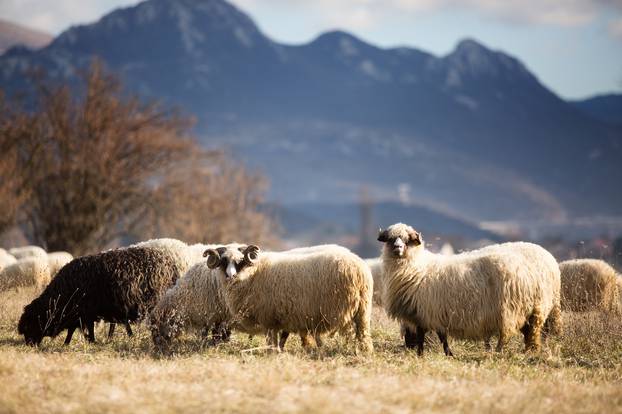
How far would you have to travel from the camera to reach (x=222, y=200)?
46594 millimetres

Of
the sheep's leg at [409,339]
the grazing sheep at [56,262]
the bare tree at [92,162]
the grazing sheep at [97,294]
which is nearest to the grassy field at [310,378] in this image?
the sheep's leg at [409,339]

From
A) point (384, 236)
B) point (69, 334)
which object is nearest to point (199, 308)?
point (69, 334)

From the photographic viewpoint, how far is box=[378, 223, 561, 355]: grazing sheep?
11.2 metres

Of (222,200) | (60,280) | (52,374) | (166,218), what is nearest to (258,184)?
(222,200)

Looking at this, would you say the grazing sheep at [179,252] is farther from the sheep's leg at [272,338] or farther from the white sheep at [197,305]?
the sheep's leg at [272,338]

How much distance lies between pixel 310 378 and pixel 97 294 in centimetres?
549

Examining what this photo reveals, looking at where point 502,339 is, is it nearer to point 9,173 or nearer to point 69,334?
point 69,334

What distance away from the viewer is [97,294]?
42.1ft

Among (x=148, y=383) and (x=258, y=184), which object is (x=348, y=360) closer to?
(x=148, y=383)

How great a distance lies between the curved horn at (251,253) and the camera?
39.1 ft

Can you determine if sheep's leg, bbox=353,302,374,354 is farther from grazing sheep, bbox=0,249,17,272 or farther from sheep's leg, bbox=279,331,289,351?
grazing sheep, bbox=0,249,17,272

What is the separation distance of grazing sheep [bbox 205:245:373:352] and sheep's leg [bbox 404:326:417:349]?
0.72 meters

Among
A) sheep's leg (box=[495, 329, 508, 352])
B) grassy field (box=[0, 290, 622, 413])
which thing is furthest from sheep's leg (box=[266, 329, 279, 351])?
sheep's leg (box=[495, 329, 508, 352])

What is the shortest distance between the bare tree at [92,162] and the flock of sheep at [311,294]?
20.3 metres
